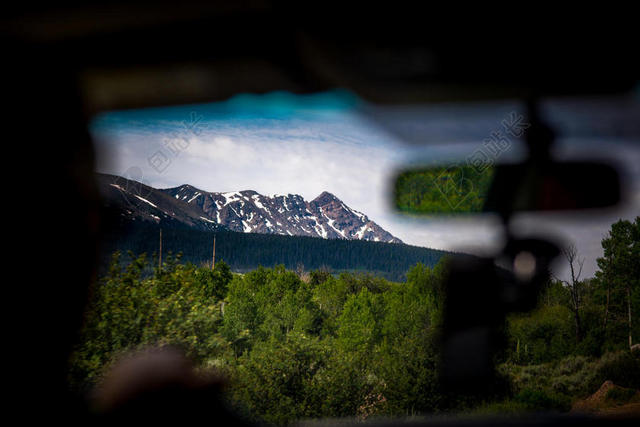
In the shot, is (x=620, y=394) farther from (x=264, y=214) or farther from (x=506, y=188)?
(x=506, y=188)

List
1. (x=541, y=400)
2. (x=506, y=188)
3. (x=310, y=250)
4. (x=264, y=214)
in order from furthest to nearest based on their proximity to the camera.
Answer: (x=541, y=400), (x=310, y=250), (x=264, y=214), (x=506, y=188)

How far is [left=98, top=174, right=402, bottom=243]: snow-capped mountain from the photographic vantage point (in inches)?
177

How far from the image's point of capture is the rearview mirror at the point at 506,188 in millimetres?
1616

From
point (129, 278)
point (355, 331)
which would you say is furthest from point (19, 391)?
point (355, 331)

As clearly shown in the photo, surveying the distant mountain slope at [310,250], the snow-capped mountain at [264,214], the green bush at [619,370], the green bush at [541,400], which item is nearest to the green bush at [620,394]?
the green bush at [619,370]

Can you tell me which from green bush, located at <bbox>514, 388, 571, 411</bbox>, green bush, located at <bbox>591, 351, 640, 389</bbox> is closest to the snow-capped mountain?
green bush, located at <bbox>514, 388, 571, 411</bbox>

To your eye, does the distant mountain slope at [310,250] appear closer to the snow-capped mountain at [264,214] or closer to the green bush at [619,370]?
the snow-capped mountain at [264,214]

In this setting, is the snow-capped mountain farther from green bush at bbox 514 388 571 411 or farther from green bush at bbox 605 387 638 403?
green bush at bbox 605 387 638 403

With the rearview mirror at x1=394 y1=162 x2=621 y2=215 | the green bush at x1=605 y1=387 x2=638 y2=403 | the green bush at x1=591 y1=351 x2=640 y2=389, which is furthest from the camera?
the green bush at x1=591 y1=351 x2=640 y2=389

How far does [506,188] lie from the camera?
1.83 metres

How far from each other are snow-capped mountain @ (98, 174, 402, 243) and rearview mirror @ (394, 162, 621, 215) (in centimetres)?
210

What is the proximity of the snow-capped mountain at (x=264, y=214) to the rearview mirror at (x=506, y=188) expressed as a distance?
2098mm

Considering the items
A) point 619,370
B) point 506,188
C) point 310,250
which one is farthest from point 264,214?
point 619,370

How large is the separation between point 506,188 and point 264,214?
3.95 metres
